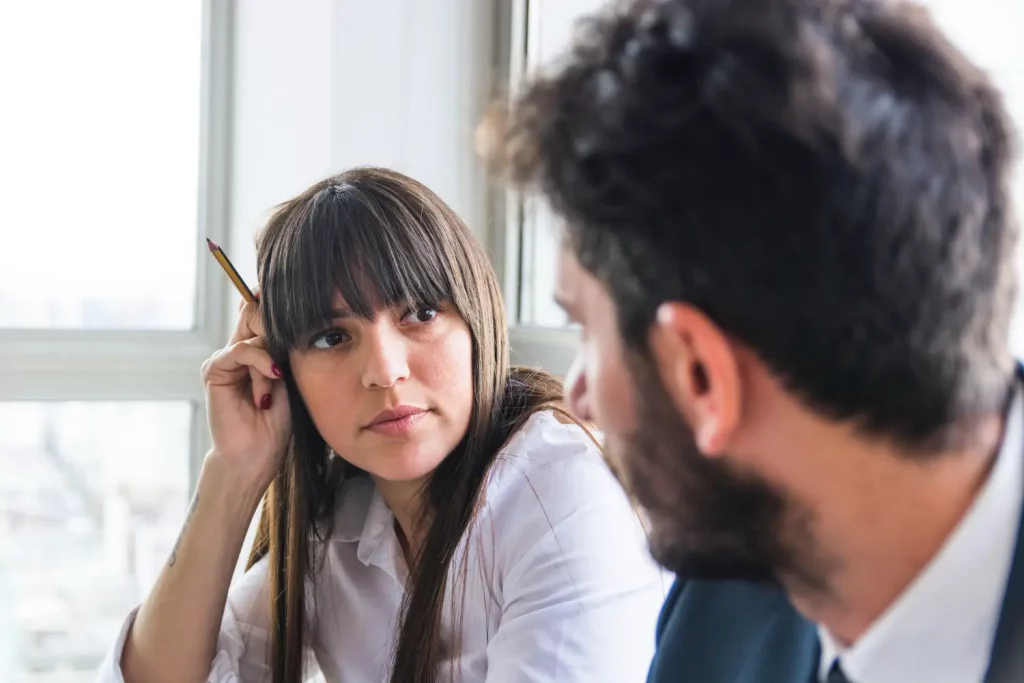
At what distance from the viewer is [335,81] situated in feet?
5.81

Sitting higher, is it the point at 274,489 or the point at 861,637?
the point at 861,637

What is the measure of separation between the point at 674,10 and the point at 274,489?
3.28 ft

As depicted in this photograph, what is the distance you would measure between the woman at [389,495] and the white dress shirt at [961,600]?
0.45 meters

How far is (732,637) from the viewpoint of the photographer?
0.77 meters

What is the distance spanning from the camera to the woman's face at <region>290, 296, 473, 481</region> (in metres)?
1.12

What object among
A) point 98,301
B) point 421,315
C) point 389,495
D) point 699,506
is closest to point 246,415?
point 389,495

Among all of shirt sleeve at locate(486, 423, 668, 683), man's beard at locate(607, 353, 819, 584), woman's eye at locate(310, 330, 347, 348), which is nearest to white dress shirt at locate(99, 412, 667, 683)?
shirt sleeve at locate(486, 423, 668, 683)

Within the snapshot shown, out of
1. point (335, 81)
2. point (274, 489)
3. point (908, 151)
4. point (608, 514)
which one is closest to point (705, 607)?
point (608, 514)

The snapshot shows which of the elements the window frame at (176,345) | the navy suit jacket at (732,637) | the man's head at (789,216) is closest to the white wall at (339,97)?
the window frame at (176,345)

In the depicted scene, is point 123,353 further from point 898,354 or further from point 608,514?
point 898,354

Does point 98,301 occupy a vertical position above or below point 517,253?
below

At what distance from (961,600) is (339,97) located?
4.78ft

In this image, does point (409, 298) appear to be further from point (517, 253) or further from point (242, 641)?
point (517, 253)

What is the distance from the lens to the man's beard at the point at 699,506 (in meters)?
0.60
